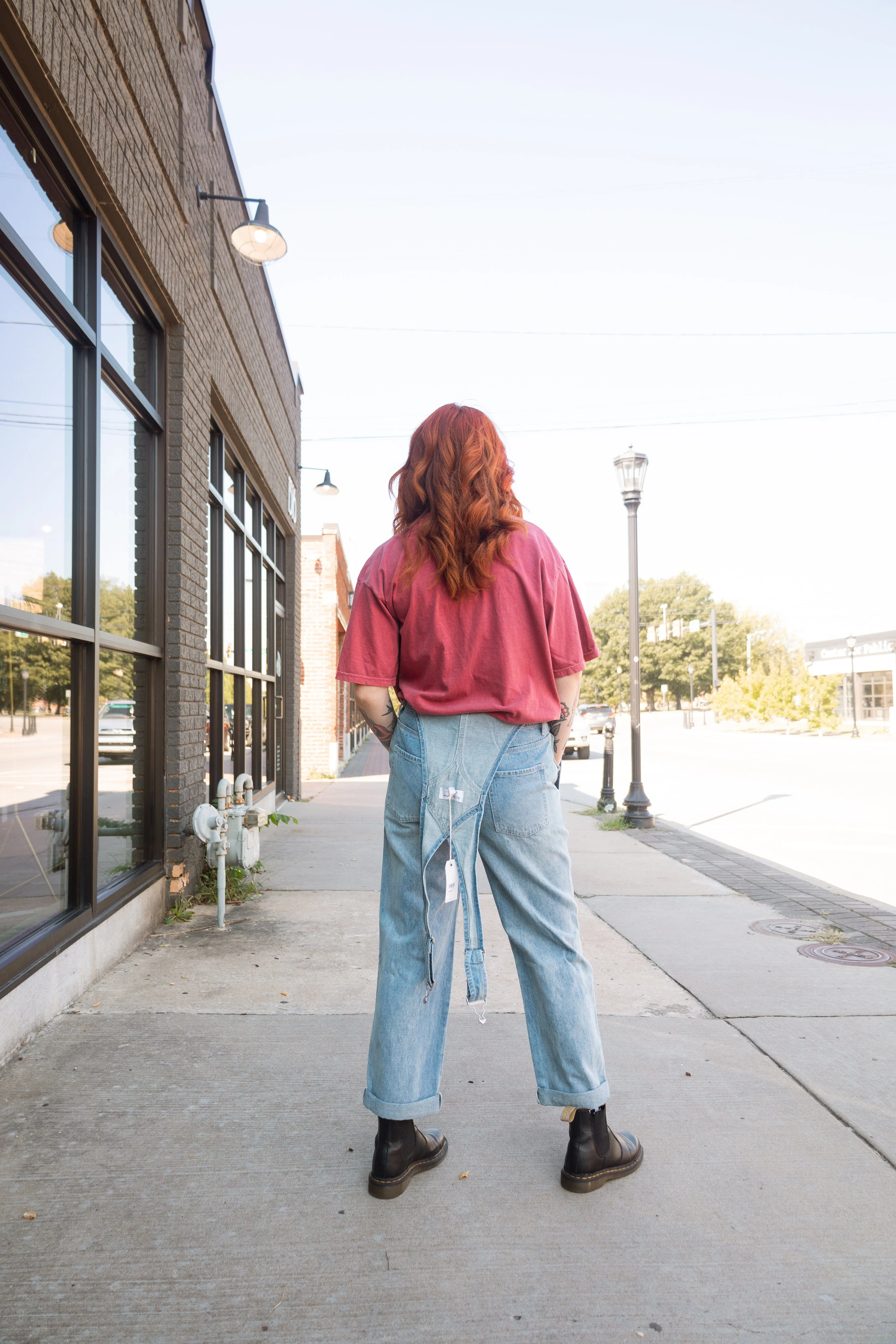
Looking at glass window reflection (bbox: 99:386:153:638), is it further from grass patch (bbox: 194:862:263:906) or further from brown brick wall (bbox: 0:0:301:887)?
grass patch (bbox: 194:862:263:906)

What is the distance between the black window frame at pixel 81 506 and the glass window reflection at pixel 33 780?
50mm

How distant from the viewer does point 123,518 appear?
4.71 m

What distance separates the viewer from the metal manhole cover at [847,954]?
171 inches

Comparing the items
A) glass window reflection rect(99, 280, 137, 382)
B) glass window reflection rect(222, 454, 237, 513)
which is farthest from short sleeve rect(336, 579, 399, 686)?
glass window reflection rect(222, 454, 237, 513)

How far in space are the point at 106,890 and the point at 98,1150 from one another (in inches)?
76.6

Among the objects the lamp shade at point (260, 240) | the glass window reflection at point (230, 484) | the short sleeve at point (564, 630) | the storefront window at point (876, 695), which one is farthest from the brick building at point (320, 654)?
the storefront window at point (876, 695)

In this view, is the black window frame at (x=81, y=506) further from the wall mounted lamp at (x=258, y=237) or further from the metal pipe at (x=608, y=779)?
the metal pipe at (x=608, y=779)

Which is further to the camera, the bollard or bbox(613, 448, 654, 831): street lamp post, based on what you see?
the bollard

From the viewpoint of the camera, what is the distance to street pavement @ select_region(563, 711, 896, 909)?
750 centimetres

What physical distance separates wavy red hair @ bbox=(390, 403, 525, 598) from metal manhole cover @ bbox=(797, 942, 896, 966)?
3.20 meters

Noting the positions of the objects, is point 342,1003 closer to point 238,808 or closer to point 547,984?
point 547,984

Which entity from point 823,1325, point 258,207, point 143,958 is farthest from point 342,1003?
point 258,207

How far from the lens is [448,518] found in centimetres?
226

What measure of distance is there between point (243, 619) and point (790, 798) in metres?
8.19
